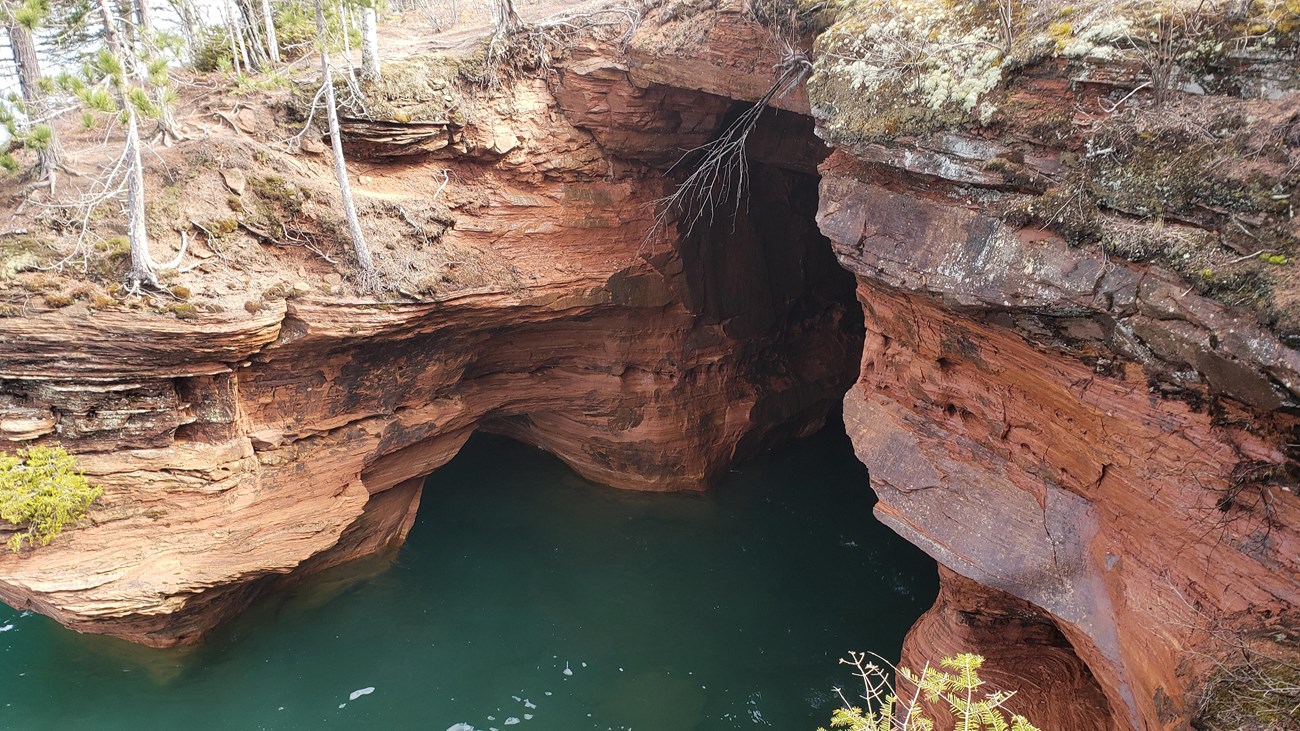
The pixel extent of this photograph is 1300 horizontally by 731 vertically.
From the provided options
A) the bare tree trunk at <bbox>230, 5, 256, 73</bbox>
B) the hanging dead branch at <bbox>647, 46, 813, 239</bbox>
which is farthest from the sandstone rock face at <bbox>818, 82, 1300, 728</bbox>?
the bare tree trunk at <bbox>230, 5, 256, 73</bbox>

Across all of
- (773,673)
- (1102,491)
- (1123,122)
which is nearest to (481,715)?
(773,673)

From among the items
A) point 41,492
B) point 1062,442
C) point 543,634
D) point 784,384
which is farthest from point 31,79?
point 784,384

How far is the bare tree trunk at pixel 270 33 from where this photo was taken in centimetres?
1166

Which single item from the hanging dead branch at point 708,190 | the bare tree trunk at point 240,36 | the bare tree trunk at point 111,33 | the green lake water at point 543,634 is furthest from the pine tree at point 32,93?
the hanging dead branch at point 708,190

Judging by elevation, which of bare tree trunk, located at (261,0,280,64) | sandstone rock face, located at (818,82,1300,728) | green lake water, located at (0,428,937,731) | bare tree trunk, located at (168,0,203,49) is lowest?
green lake water, located at (0,428,937,731)

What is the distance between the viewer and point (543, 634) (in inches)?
448

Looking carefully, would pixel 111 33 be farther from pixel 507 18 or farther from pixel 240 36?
pixel 507 18

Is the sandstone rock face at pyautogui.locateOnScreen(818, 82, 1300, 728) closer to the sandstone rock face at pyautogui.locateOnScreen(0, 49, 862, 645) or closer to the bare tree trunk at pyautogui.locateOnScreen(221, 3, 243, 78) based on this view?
the sandstone rock face at pyautogui.locateOnScreen(0, 49, 862, 645)

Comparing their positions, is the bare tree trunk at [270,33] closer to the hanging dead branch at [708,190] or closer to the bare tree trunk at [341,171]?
the bare tree trunk at [341,171]

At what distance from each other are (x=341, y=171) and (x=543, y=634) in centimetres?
710

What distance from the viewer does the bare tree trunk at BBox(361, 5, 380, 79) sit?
10.5 metres

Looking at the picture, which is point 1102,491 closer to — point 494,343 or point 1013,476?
point 1013,476

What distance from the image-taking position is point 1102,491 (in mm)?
6609

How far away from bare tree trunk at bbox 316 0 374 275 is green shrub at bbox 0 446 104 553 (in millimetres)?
4044
